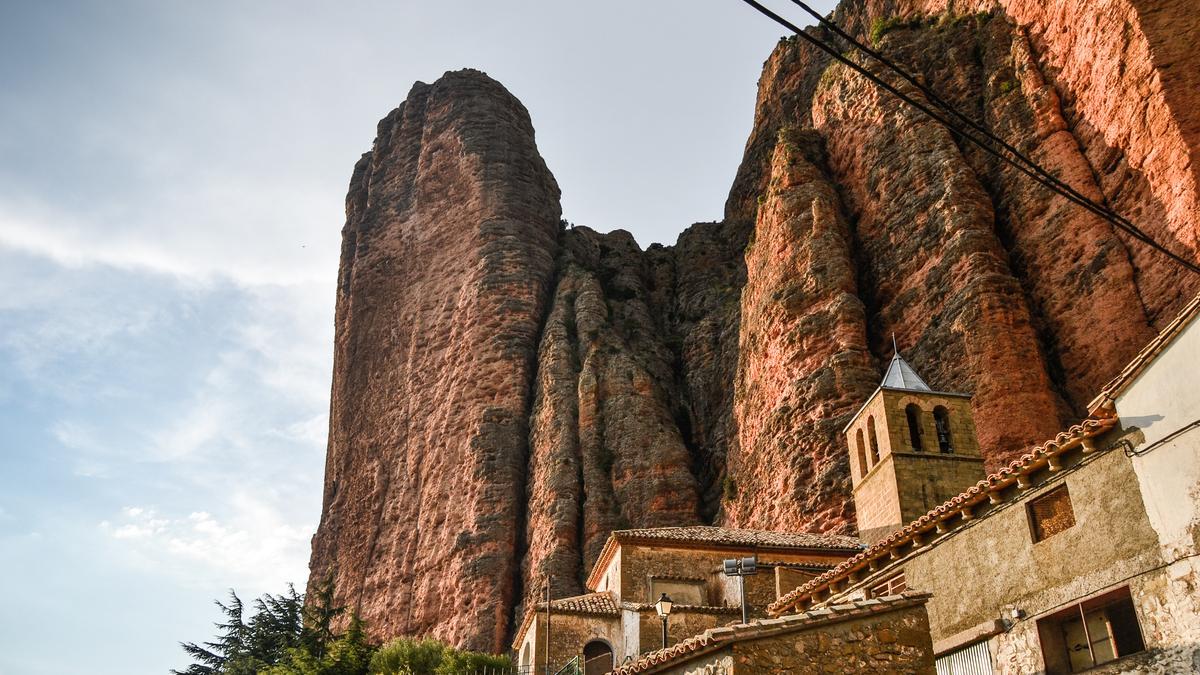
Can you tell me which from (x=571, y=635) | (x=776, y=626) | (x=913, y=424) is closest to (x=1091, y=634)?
(x=776, y=626)

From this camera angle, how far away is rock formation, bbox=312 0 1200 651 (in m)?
28.4

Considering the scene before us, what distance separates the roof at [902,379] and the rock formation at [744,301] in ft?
7.10

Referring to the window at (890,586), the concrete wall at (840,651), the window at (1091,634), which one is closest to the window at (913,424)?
the window at (890,586)

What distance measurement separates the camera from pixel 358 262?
59656 millimetres

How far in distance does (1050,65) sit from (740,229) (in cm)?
2406

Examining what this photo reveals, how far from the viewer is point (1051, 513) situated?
1410 centimetres

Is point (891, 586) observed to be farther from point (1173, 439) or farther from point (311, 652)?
point (311, 652)

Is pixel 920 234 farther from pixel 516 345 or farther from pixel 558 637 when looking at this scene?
pixel 516 345

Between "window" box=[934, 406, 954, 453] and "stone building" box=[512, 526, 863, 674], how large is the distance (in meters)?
3.28

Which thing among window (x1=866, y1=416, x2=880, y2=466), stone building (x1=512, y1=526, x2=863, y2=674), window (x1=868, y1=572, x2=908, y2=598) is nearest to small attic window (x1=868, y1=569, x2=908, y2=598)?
window (x1=868, y1=572, x2=908, y2=598)

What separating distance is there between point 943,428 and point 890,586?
424 inches

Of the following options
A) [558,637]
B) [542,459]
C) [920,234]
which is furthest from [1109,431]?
[542,459]

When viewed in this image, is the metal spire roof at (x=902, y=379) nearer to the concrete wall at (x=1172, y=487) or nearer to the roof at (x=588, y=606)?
the roof at (x=588, y=606)

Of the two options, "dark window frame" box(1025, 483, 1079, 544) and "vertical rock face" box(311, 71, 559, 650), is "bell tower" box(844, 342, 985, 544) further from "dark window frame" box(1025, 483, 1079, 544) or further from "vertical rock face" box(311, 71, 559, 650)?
"vertical rock face" box(311, 71, 559, 650)
